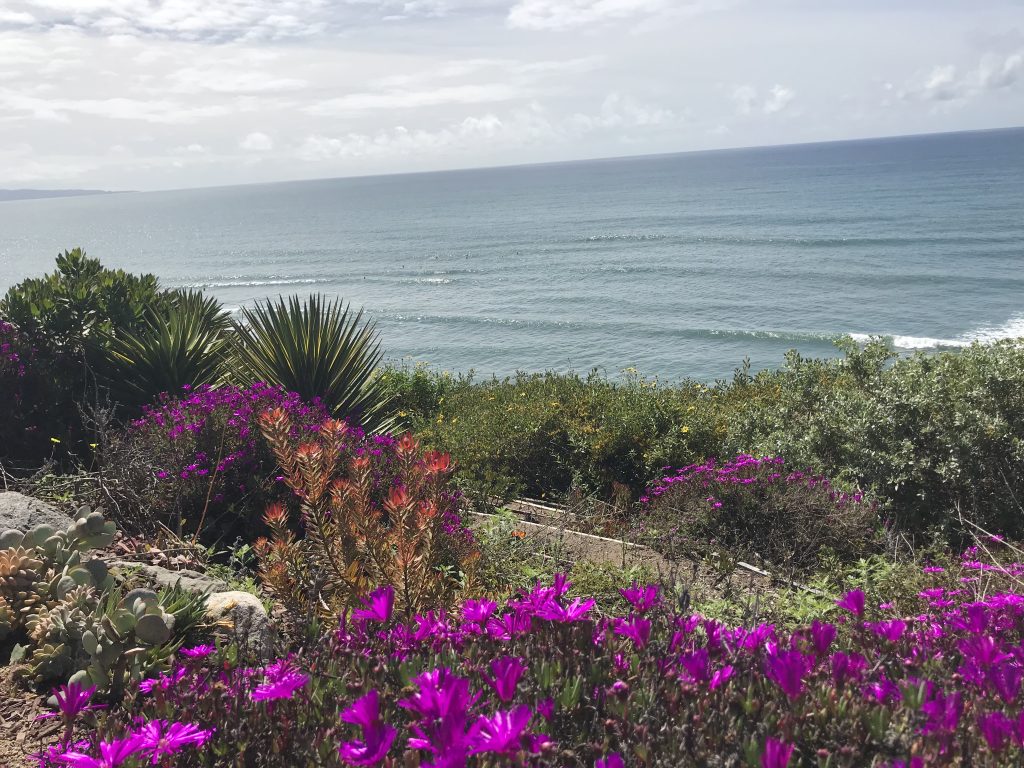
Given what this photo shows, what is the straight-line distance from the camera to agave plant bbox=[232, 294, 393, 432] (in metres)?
8.17

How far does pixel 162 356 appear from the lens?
7.96 m

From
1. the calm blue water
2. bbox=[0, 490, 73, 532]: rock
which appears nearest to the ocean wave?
the calm blue water

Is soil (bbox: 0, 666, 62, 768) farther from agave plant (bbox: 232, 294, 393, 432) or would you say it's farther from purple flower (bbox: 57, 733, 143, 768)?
agave plant (bbox: 232, 294, 393, 432)

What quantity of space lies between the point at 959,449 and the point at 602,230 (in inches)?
2824

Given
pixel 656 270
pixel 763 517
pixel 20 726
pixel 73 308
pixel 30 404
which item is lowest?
pixel 656 270

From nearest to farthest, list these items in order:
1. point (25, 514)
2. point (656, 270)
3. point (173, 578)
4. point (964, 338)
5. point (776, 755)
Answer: point (776, 755) < point (173, 578) < point (25, 514) < point (964, 338) < point (656, 270)

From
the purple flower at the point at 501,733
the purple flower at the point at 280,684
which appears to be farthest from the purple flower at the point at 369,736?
the purple flower at the point at 280,684

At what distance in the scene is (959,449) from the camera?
6527 millimetres

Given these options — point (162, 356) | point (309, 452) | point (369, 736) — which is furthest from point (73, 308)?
point (369, 736)

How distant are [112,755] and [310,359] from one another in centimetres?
663

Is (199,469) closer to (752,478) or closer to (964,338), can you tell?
(752,478)

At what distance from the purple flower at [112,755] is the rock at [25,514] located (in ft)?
10.4

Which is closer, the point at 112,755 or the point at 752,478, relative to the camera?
the point at 112,755

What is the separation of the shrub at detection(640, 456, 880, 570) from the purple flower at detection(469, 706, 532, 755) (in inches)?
163
